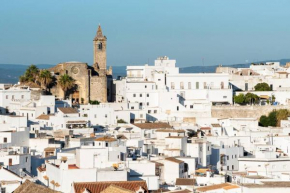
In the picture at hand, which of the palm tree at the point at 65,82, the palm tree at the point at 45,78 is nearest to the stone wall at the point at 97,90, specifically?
the palm tree at the point at 65,82

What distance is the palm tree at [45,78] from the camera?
2210 inches

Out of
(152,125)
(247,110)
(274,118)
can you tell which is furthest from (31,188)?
(247,110)

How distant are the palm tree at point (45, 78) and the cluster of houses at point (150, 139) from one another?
205cm

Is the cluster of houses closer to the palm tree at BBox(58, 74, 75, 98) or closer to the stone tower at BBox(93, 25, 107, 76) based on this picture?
the stone tower at BBox(93, 25, 107, 76)

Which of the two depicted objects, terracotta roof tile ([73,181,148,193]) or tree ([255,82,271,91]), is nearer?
terracotta roof tile ([73,181,148,193])

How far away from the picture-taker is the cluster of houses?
90.8ft

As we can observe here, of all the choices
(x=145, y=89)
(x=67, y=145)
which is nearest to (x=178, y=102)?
(x=145, y=89)

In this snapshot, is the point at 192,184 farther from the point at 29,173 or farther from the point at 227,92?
the point at 227,92

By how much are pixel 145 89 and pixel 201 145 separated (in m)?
19.7

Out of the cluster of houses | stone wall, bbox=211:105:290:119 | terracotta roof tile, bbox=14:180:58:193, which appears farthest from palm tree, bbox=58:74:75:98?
terracotta roof tile, bbox=14:180:58:193

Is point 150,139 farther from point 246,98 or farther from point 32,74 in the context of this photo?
point 32,74

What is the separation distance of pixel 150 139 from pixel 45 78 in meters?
17.2

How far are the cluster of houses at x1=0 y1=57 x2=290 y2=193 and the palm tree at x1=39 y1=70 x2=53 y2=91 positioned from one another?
2048 mm

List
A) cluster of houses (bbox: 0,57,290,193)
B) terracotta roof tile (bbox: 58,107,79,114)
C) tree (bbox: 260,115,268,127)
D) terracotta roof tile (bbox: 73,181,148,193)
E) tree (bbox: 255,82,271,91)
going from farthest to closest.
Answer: tree (bbox: 255,82,271,91) → tree (bbox: 260,115,268,127) → terracotta roof tile (bbox: 58,107,79,114) → cluster of houses (bbox: 0,57,290,193) → terracotta roof tile (bbox: 73,181,148,193)
